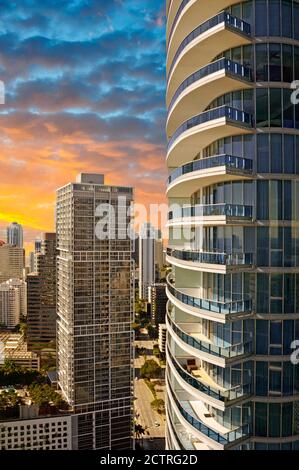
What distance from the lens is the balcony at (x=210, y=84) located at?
7691 mm

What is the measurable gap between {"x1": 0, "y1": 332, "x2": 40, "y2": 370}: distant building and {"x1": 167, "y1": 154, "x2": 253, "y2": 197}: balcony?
134ft

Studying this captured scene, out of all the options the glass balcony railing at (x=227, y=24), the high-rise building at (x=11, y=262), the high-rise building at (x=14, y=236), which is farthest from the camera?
the high-rise building at (x=14, y=236)

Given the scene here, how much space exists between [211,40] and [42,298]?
148 feet

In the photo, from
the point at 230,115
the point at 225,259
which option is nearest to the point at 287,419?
the point at 225,259

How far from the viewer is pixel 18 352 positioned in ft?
152

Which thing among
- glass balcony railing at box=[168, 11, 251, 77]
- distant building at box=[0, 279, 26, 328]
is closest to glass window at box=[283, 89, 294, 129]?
glass balcony railing at box=[168, 11, 251, 77]

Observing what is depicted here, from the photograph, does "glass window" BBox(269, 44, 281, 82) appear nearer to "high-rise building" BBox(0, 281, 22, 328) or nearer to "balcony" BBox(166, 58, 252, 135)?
"balcony" BBox(166, 58, 252, 135)

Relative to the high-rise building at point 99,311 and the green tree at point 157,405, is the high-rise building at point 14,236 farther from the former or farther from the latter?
the green tree at point 157,405

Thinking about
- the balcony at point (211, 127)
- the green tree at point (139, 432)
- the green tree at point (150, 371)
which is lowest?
the green tree at point (139, 432)

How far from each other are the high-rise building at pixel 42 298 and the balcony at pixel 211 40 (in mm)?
41155

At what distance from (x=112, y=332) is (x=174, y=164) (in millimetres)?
21232

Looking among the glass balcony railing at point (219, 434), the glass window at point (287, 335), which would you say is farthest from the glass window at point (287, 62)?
the glass balcony railing at point (219, 434)

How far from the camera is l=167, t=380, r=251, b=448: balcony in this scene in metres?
7.71

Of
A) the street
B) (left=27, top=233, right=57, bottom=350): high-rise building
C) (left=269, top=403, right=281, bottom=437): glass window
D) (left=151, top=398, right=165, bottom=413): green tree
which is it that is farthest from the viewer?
(left=27, top=233, right=57, bottom=350): high-rise building
